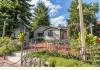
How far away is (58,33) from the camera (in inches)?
1756

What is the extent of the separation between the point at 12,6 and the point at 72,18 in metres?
10.9

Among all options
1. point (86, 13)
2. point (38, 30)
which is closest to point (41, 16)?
point (38, 30)

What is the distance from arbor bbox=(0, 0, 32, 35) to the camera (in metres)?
33.2

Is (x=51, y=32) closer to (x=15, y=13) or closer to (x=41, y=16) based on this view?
(x=41, y=16)

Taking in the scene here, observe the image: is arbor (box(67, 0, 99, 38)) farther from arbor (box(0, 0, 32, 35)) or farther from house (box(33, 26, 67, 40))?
arbor (box(0, 0, 32, 35))

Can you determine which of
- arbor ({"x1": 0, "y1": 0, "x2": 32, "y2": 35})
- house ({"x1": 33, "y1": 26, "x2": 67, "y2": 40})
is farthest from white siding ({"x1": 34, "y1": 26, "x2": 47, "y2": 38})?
arbor ({"x1": 0, "y1": 0, "x2": 32, "y2": 35})

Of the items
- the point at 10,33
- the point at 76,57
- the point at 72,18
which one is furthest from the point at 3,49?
the point at 72,18

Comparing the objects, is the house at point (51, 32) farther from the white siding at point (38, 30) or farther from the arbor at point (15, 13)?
the arbor at point (15, 13)

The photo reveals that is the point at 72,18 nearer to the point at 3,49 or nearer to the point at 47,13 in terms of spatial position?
the point at 47,13

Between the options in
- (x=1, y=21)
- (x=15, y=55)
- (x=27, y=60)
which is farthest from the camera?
(x=1, y=21)

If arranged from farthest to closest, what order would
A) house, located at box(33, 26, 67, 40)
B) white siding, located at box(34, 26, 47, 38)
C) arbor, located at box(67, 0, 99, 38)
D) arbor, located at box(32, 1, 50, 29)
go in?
arbor, located at box(32, 1, 50, 29), white siding, located at box(34, 26, 47, 38), house, located at box(33, 26, 67, 40), arbor, located at box(67, 0, 99, 38)

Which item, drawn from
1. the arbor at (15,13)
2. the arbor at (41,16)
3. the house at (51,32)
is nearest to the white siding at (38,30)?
the house at (51,32)

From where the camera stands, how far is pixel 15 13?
34250 millimetres

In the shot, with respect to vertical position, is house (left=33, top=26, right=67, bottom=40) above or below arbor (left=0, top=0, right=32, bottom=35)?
below
